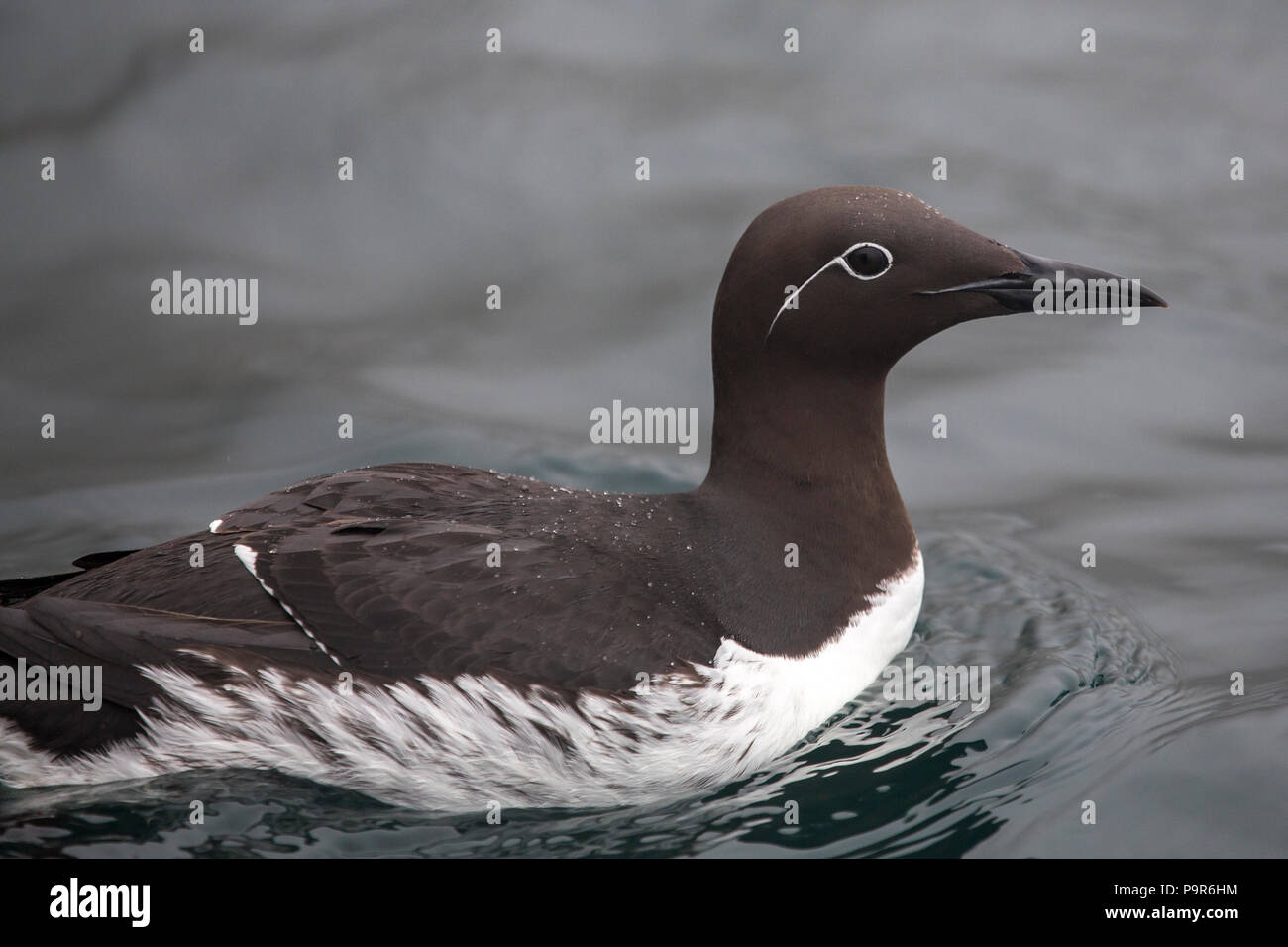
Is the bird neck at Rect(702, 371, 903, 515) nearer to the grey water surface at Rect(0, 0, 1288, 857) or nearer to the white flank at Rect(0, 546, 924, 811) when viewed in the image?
the white flank at Rect(0, 546, 924, 811)

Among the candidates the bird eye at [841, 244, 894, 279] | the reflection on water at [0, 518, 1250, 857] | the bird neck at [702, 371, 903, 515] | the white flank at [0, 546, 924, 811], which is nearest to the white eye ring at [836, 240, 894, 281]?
the bird eye at [841, 244, 894, 279]

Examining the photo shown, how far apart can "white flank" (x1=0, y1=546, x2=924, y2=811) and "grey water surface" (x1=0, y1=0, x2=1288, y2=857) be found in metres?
0.10

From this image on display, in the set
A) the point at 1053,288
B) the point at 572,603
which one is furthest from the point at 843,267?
the point at 572,603

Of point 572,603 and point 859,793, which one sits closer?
point 572,603

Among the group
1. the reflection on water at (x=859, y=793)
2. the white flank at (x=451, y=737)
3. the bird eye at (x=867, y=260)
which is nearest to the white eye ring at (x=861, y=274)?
the bird eye at (x=867, y=260)

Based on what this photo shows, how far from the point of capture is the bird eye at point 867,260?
531cm

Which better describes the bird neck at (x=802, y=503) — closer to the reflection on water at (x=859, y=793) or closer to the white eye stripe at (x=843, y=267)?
the white eye stripe at (x=843, y=267)

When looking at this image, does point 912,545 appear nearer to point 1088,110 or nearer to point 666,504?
point 666,504

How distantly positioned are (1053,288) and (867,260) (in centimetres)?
65

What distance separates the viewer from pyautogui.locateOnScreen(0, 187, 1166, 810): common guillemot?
5.04 meters

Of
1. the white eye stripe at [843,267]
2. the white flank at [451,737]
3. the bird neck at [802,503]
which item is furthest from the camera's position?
the bird neck at [802,503]

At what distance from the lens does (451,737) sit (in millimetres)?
5039

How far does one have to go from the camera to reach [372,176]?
400 inches

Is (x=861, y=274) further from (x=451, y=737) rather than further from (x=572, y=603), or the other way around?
(x=451, y=737)
